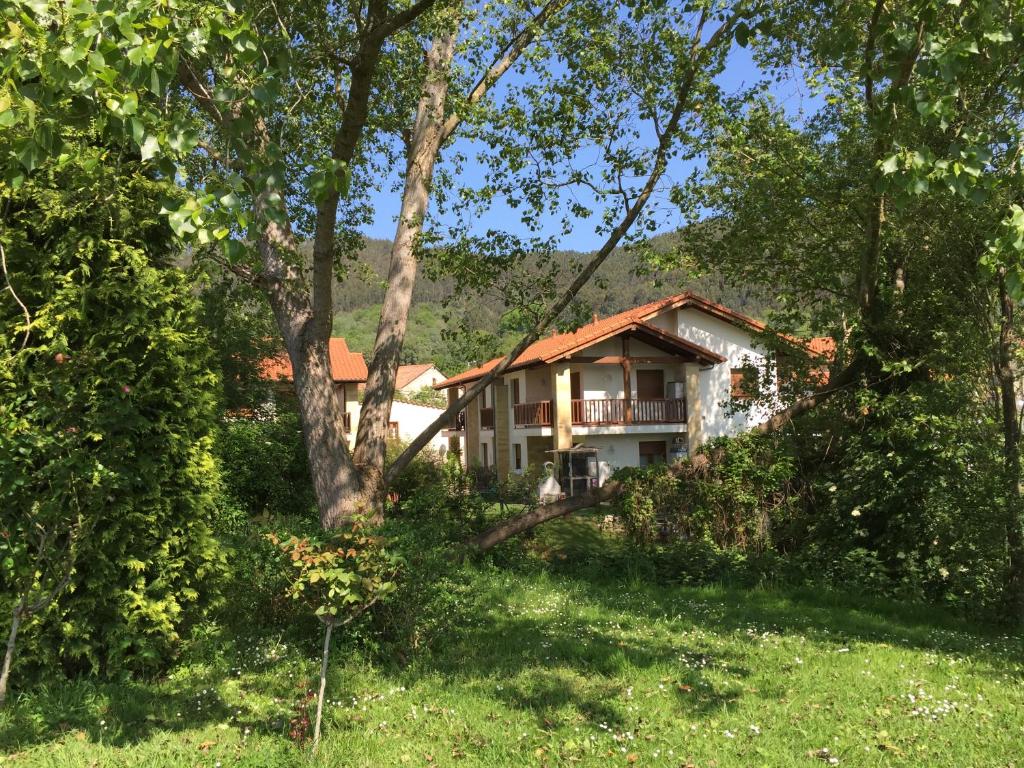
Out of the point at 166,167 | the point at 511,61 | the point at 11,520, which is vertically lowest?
the point at 11,520

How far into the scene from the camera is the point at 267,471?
12.9 m

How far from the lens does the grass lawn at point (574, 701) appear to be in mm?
4293

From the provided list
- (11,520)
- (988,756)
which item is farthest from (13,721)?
(988,756)

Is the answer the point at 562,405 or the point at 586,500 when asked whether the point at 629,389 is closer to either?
the point at 562,405

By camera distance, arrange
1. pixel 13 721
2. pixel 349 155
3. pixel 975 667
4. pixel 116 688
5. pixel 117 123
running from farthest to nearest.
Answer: pixel 349 155 < pixel 975 667 < pixel 116 688 < pixel 13 721 < pixel 117 123

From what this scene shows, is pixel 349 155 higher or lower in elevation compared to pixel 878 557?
higher

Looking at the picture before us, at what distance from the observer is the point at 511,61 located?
33.4 feet

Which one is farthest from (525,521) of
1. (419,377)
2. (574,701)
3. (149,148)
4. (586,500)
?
(419,377)

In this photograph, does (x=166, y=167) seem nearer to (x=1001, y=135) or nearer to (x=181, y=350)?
(x=181, y=350)

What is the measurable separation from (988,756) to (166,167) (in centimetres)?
535

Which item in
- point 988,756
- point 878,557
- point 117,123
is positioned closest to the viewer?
point 117,123

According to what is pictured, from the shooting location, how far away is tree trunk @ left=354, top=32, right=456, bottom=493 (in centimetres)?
873

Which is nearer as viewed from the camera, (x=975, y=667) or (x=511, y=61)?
(x=975, y=667)

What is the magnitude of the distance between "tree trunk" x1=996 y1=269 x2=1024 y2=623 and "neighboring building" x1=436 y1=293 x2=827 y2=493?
60.3 ft
